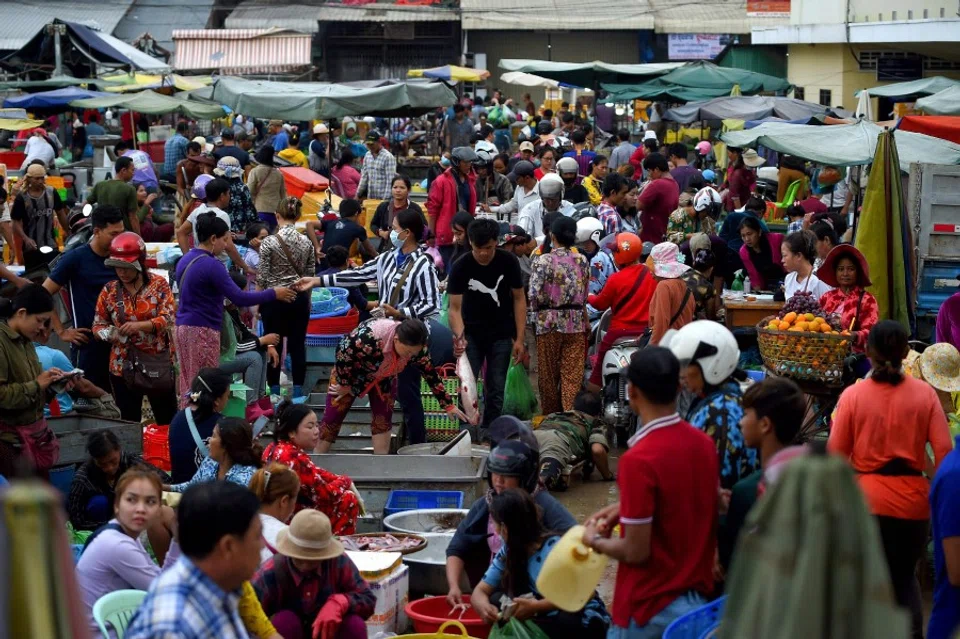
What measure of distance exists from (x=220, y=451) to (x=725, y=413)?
2.63 m

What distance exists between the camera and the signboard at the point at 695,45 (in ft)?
146

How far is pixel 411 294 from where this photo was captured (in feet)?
28.9

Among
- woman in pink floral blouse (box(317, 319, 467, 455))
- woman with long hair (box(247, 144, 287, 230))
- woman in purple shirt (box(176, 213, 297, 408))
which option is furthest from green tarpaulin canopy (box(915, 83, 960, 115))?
woman in purple shirt (box(176, 213, 297, 408))

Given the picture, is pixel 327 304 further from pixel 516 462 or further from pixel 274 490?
pixel 516 462

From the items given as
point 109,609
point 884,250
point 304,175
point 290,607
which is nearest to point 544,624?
point 290,607

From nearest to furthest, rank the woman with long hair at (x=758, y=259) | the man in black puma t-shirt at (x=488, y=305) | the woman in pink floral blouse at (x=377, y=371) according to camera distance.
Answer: the woman in pink floral blouse at (x=377, y=371), the man in black puma t-shirt at (x=488, y=305), the woman with long hair at (x=758, y=259)

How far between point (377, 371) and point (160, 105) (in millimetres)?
13921

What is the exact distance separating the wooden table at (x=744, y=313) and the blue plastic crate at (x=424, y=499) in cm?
356

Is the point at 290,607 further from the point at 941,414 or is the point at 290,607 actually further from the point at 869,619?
the point at 869,619

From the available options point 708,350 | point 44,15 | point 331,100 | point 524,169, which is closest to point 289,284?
point 524,169

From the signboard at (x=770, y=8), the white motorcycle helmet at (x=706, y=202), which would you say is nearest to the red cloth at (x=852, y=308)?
the white motorcycle helmet at (x=706, y=202)

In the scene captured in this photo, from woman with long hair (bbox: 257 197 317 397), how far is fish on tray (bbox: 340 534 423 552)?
3343 millimetres

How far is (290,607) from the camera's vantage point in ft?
16.1

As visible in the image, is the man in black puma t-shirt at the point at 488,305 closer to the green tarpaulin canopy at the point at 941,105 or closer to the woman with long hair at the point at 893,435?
the woman with long hair at the point at 893,435
